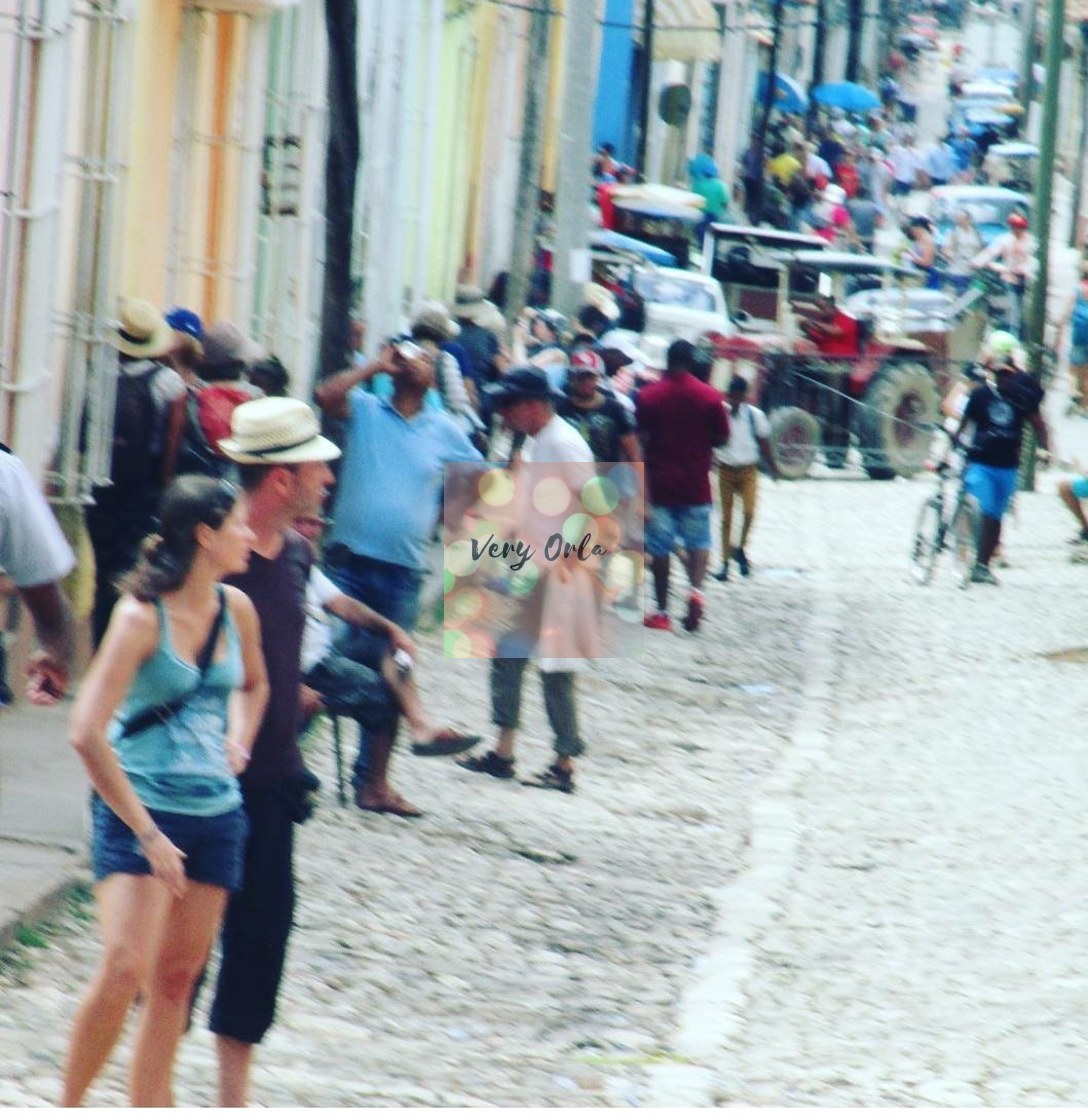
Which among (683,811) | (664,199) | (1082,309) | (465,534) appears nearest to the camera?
(465,534)

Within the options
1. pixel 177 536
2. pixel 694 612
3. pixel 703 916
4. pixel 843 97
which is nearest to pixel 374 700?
pixel 703 916

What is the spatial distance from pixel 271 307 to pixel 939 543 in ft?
16.0

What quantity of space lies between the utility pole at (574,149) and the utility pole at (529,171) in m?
1.62

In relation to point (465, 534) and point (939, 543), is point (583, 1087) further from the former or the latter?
point (939, 543)

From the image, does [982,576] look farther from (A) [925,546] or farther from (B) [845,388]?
(B) [845,388]

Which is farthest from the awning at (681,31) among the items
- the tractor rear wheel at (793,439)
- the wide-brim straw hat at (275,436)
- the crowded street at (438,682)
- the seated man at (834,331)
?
the wide-brim straw hat at (275,436)

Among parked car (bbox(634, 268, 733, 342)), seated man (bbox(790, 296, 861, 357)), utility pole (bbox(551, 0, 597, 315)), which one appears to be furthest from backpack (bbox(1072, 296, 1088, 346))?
utility pole (bbox(551, 0, 597, 315))

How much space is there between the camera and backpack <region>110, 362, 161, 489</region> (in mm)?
9852

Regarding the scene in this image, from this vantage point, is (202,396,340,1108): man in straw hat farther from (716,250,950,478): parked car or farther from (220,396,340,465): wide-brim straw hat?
(716,250,950,478): parked car

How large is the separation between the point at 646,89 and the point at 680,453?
23552 millimetres

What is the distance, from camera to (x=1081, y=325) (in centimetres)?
3045

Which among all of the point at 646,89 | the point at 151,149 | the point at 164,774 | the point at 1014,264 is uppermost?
the point at 646,89

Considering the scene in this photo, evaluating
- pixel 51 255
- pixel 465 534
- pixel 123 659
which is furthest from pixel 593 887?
pixel 123 659

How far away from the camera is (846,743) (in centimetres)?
1262
